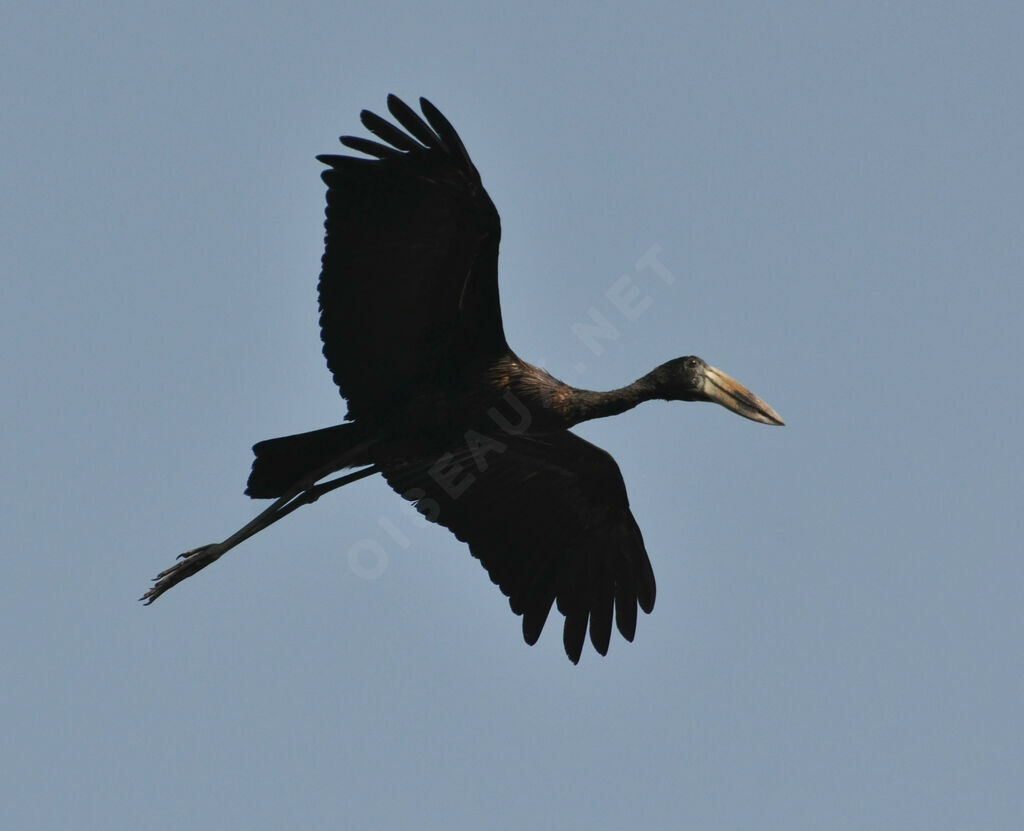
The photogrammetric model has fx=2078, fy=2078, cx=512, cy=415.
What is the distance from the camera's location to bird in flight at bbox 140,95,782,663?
13.2 meters

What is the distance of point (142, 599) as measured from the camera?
14305 mm

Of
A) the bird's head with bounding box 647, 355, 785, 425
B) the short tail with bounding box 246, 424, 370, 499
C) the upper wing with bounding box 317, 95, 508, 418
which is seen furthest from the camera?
the bird's head with bounding box 647, 355, 785, 425

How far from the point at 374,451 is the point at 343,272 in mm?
1260

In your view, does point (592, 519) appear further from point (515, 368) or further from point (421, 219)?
point (421, 219)

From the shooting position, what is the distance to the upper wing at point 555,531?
1461 centimetres

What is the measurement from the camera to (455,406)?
1383 cm

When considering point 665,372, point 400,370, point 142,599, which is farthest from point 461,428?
point 142,599

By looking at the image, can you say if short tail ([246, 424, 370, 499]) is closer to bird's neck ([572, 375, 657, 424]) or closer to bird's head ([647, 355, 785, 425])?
bird's neck ([572, 375, 657, 424])

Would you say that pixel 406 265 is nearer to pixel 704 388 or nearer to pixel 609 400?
pixel 609 400

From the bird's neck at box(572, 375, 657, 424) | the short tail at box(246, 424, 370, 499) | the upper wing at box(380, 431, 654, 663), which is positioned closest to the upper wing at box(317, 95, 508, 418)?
the short tail at box(246, 424, 370, 499)

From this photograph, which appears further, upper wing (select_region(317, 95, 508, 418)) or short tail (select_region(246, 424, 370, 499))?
short tail (select_region(246, 424, 370, 499))

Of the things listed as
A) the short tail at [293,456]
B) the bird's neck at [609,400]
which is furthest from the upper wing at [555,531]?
the short tail at [293,456]

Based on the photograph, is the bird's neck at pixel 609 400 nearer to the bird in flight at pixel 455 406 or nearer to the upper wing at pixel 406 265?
the bird in flight at pixel 455 406

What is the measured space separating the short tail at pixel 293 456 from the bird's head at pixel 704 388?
213cm
